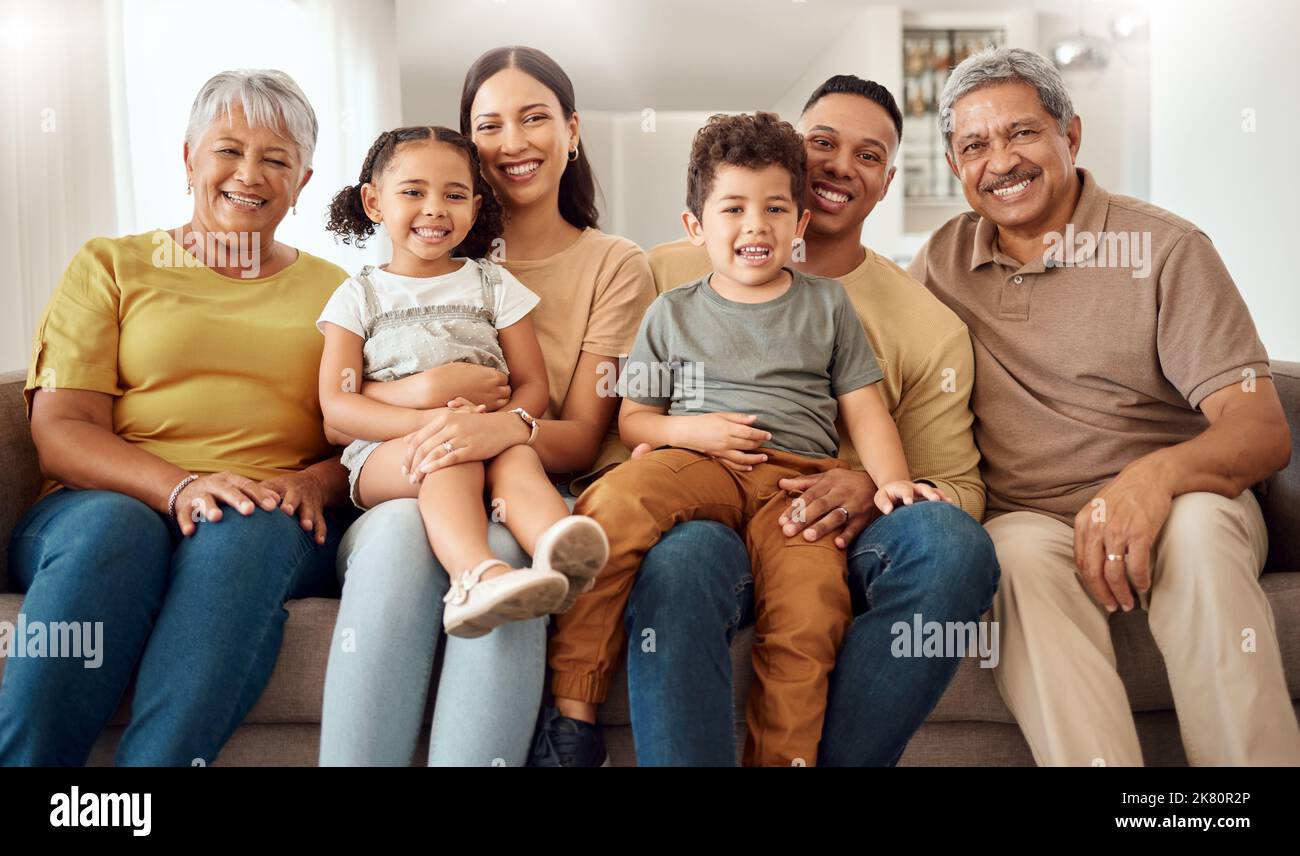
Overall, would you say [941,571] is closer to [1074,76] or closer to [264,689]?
[264,689]

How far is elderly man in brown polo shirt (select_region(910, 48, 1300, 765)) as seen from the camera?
1446 millimetres

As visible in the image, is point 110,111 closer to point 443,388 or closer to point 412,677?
point 443,388

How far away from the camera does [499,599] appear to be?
1.29 meters

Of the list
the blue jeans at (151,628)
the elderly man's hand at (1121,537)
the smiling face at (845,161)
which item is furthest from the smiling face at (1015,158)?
the blue jeans at (151,628)

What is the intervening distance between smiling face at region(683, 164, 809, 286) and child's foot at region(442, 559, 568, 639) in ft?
2.28

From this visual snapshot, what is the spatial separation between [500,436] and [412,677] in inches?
15.6

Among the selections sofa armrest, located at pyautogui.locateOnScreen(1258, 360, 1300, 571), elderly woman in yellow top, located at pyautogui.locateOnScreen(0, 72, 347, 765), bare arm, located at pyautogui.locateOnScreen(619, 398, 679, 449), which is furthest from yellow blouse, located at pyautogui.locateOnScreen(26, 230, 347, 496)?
sofa armrest, located at pyautogui.locateOnScreen(1258, 360, 1300, 571)

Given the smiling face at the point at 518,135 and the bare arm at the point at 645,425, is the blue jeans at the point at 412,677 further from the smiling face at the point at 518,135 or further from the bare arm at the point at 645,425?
the smiling face at the point at 518,135

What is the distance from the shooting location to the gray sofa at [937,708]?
5.05 feet

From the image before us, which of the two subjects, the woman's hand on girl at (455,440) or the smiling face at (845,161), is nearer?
the woman's hand on girl at (455,440)

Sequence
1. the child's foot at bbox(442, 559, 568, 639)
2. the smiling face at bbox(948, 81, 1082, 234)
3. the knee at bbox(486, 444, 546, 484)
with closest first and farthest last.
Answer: the child's foot at bbox(442, 559, 568, 639) < the knee at bbox(486, 444, 546, 484) < the smiling face at bbox(948, 81, 1082, 234)

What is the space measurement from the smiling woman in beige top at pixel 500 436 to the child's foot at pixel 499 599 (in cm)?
8

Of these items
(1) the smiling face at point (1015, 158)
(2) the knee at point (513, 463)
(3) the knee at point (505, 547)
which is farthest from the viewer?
(1) the smiling face at point (1015, 158)

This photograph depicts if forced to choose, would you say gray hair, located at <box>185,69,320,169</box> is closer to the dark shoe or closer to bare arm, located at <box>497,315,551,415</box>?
bare arm, located at <box>497,315,551,415</box>
